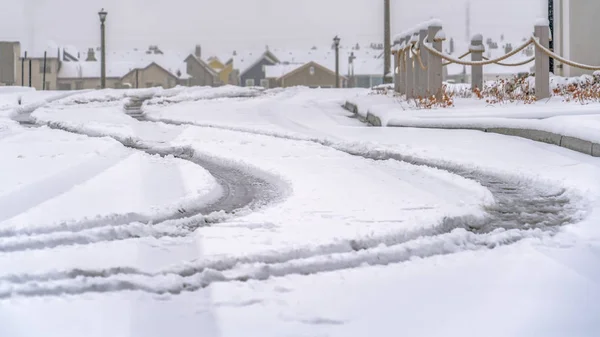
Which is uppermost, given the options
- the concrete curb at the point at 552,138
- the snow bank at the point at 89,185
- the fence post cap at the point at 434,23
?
the fence post cap at the point at 434,23

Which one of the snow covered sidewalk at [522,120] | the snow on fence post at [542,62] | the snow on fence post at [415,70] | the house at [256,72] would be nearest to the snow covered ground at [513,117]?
the snow covered sidewalk at [522,120]

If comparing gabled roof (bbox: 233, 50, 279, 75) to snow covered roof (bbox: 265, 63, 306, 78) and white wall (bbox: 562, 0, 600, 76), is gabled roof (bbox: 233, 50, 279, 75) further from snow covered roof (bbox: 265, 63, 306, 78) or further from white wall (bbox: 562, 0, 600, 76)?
white wall (bbox: 562, 0, 600, 76)

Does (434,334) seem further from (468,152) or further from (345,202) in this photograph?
(468,152)

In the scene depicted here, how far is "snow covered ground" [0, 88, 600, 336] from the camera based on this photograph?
12.4ft

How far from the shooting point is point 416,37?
19.6 metres

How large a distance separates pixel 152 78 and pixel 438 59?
3492 inches

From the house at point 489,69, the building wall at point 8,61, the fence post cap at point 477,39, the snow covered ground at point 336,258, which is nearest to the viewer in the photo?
the snow covered ground at point 336,258

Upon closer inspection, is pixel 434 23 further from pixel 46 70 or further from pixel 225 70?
pixel 225 70

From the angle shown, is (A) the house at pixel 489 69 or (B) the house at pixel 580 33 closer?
(B) the house at pixel 580 33

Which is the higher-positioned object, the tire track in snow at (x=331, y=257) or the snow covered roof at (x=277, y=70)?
the snow covered roof at (x=277, y=70)

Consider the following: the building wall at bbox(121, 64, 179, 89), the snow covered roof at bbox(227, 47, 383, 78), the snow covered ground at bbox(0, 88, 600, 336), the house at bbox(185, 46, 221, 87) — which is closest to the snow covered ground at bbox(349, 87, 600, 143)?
the snow covered ground at bbox(0, 88, 600, 336)

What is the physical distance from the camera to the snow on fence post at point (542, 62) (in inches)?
635

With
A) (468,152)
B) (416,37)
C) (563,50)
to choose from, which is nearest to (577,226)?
(468,152)

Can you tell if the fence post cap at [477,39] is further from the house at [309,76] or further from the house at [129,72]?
the house at [129,72]
